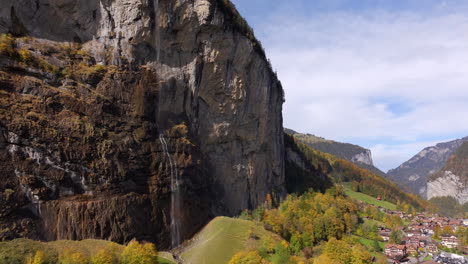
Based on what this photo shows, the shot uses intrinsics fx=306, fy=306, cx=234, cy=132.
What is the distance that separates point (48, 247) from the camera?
1180 inches

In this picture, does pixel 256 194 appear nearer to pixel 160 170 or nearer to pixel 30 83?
pixel 160 170

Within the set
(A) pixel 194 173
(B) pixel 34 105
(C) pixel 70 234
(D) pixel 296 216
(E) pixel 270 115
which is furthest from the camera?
(E) pixel 270 115

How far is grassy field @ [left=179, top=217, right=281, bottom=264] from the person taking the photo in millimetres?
39312

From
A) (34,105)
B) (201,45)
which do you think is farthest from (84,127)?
(201,45)

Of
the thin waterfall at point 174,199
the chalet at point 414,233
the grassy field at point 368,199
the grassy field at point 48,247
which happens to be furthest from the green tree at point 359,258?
the grassy field at point 368,199

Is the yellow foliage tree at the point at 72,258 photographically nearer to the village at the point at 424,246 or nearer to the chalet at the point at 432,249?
the village at the point at 424,246

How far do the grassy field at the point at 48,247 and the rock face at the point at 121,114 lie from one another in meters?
1.28

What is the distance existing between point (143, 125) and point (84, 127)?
793 cm

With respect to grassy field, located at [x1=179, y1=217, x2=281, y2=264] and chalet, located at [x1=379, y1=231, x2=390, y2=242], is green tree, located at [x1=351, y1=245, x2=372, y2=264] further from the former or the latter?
chalet, located at [x1=379, y1=231, x2=390, y2=242]

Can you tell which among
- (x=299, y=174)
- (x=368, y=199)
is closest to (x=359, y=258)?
(x=299, y=174)

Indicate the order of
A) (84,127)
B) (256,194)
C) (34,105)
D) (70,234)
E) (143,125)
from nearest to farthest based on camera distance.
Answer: (70,234) < (34,105) < (84,127) < (143,125) < (256,194)

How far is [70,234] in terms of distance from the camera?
32781 mm

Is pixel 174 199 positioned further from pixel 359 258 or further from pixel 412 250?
pixel 412 250

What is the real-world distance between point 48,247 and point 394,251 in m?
55.7
